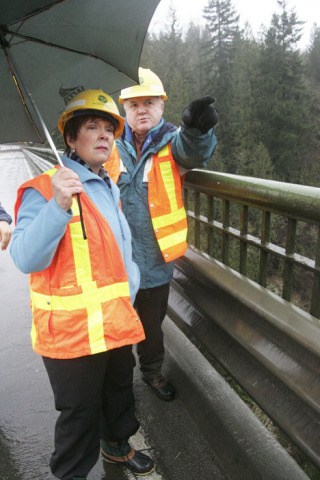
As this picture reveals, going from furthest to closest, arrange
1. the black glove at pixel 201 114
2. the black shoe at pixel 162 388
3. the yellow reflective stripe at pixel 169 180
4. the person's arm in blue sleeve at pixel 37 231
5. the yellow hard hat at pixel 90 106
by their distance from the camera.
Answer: the black shoe at pixel 162 388 → the yellow reflective stripe at pixel 169 180 → the black glove at pixel 201 114 → the yellow hard hat at pixel 90 106 → the person's arm in blue sleeve at pixel 37 231

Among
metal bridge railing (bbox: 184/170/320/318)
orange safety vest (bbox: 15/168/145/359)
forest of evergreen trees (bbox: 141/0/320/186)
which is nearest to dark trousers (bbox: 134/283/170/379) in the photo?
metal bridge railing (bbox: 184/170/320/318)

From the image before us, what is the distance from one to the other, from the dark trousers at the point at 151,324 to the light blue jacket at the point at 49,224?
2.40 feet

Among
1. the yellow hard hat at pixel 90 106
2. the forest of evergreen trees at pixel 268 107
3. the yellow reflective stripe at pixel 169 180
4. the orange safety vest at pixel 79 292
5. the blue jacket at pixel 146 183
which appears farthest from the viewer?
the forest of evergreen trees at pixel 268 107

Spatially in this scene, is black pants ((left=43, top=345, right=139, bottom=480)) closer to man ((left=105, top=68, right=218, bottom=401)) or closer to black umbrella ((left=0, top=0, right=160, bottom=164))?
man ((left=105, top=68, right=218, bottom=401))

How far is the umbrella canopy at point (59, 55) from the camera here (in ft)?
6.48

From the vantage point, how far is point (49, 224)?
1.72m

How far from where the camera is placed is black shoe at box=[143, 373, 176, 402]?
9.75 feet

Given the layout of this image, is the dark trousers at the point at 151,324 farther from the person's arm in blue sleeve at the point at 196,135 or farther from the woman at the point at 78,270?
the person's arm in blue sleeve at the point at 196,135

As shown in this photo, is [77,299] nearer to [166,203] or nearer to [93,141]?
[93,141]

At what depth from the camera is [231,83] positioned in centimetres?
5116

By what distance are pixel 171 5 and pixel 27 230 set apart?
71.2 metres

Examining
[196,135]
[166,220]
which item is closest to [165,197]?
[166,220]

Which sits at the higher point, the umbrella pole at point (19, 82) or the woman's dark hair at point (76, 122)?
the umbrella pole at point (19, 82)

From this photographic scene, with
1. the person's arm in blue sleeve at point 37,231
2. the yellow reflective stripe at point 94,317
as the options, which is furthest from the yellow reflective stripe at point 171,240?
the person's arm in blue sleeve at point 37,231
